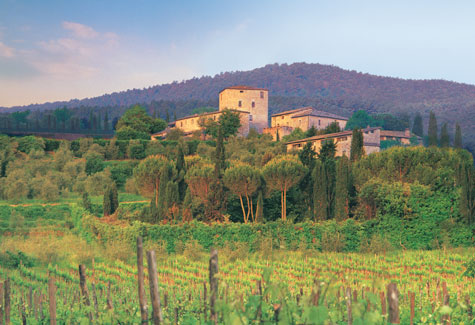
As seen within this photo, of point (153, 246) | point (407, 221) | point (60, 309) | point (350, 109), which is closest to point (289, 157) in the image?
point (407, 221)

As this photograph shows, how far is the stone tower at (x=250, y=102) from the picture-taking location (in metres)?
72.0

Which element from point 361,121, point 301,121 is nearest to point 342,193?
point 301,121

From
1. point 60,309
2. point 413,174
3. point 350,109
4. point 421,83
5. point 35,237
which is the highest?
point 421,83

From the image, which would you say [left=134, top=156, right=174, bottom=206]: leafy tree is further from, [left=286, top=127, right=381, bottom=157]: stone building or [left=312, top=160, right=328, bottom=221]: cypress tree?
[left=286, top=127, right=381, bottom=157]: stone building

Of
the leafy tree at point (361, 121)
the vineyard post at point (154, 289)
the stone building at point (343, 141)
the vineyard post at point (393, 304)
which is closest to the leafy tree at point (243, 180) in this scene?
the stone building at point (343, 141)

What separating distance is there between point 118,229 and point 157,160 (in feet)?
26.3

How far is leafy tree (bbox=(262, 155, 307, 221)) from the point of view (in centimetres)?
2698

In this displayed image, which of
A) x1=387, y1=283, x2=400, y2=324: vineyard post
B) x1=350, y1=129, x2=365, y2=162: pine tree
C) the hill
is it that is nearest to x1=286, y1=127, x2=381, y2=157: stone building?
x1=350, y1=129, x2=365, y2=162: pine tree

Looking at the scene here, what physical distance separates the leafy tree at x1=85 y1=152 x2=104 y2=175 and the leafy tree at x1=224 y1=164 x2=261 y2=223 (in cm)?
2371

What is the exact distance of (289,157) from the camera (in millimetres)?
28406

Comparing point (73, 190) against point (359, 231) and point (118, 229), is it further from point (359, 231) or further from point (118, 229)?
point (359, 231)

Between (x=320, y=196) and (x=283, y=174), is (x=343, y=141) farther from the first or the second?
(x=320, y=196)

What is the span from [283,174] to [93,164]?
86.6ft

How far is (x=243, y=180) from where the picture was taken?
26625 millimetres
